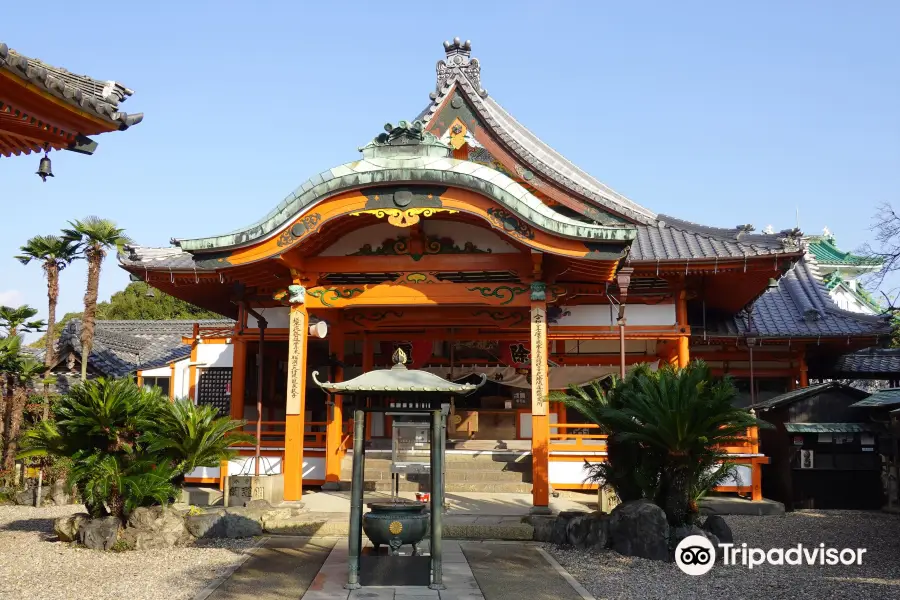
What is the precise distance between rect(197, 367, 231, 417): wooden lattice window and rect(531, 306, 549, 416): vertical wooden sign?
947 centimetres

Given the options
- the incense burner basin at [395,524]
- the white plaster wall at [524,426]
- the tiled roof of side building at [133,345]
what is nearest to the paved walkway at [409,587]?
the incense burner basin at [395,524]

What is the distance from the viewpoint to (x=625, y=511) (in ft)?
35.0

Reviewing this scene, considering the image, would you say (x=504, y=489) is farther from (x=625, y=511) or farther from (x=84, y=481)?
(x=84, y=481)

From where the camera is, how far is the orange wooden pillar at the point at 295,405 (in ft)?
44.8

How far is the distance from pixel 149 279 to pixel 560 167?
10063 millimetres

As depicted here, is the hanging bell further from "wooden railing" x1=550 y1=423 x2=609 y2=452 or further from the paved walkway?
"wooden railing" x1=550 y1=423 x2=609 y2=452

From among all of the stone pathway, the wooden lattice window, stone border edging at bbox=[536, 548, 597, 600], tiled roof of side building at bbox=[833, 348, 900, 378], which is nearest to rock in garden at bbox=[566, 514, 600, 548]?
stone border edging at bbox=[536, 548, 597, 600]

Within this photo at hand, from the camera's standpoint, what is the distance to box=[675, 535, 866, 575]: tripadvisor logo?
32.9 ft

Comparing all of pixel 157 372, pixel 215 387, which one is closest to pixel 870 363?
pixel 215 387

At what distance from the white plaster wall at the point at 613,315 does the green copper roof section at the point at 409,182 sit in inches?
145

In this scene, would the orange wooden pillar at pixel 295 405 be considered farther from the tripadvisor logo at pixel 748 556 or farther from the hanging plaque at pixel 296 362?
the tripadvisor logo at pixel 748 556

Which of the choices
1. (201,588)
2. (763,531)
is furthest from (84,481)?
(763,531)

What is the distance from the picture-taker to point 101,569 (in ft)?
31.7

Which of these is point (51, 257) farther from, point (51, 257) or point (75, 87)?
point (75, 87)
